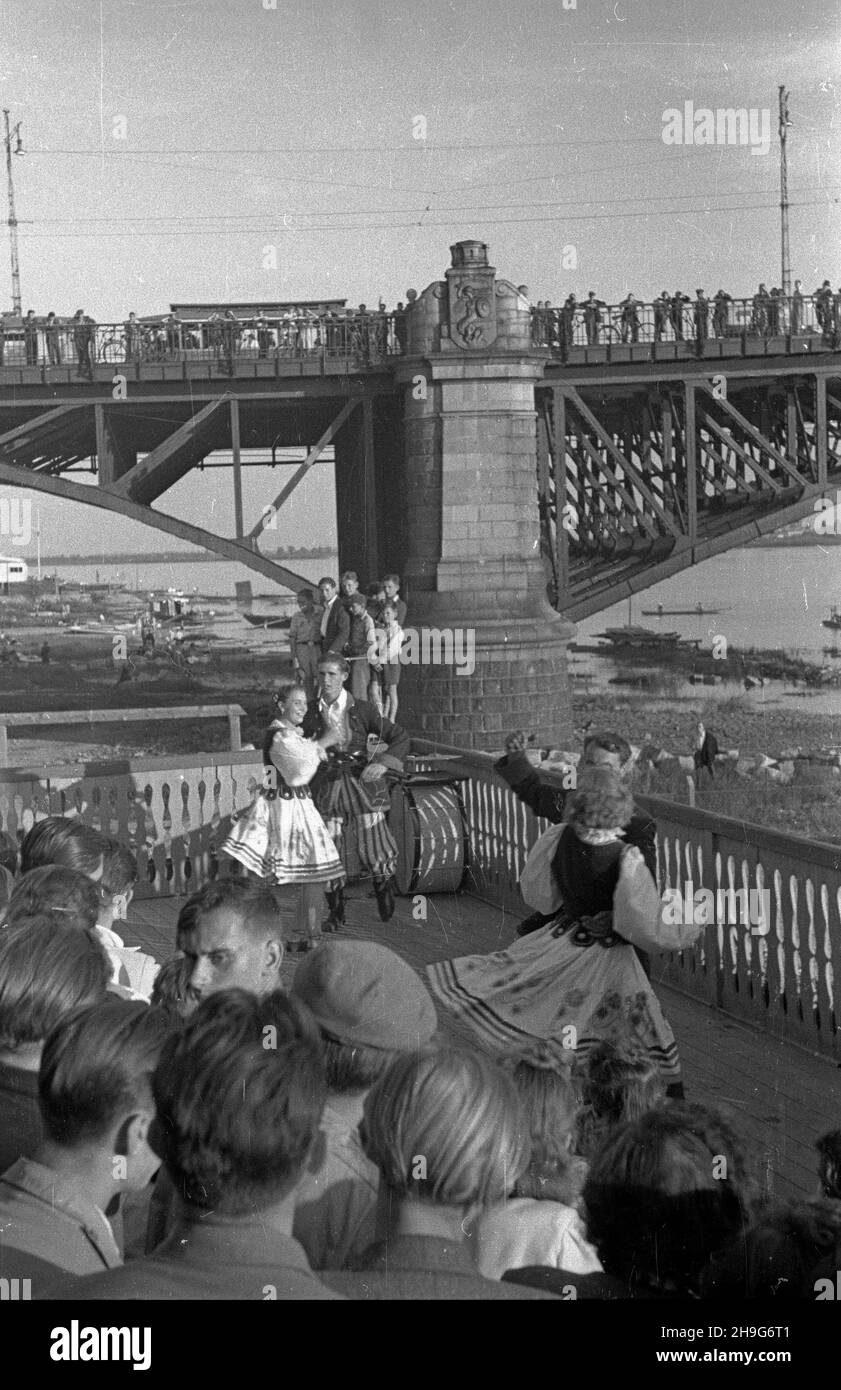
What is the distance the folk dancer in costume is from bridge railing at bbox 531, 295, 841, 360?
2451 cm

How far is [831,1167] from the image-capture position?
3242 mm

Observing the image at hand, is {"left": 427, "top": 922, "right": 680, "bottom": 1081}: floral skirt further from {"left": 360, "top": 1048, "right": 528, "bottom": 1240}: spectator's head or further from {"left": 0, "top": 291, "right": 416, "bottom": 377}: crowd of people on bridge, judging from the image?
{"left": 0, "top": 291, "right": 416, "bottom": 377}: crowd of people on bridge

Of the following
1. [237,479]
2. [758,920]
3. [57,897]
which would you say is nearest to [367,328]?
[237,479]

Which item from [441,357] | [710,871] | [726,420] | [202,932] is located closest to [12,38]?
[710,871]

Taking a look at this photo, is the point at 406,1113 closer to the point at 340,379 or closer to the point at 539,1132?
the point at 539,1132

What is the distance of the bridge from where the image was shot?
26.9 meters

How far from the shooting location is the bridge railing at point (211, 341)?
2770cm

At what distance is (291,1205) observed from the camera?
2.48 meters

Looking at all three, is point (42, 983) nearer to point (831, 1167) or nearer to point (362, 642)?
point (831, 1167)

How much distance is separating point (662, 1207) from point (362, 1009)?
0.77m

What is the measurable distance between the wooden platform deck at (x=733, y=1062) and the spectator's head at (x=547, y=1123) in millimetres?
811

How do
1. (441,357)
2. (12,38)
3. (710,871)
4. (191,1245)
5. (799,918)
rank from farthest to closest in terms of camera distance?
(441,357), (12,38), (710,871), (799,918), (191,1245)
